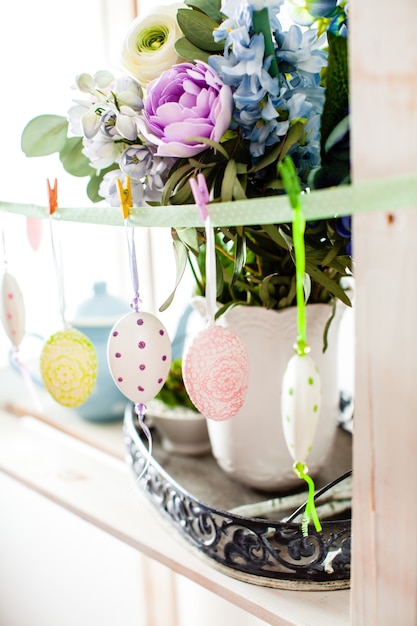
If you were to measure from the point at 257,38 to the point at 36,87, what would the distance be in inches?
29.2

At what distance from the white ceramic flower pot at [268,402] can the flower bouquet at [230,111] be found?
62mm

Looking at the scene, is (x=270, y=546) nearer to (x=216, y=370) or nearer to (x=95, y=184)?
(x=216, y=370)

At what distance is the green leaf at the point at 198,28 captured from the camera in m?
0.53

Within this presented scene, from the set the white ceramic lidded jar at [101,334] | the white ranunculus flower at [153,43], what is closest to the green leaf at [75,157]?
A: the white ranunculus flower at [153,43]

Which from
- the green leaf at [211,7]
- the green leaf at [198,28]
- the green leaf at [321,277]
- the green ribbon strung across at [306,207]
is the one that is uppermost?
the green leaf at [211,7]

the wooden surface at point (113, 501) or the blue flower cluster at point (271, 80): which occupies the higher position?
the blue flower cluster at point (271, 80)

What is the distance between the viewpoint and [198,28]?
0.53m

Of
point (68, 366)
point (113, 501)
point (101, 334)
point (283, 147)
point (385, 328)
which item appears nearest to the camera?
point (385, 328)

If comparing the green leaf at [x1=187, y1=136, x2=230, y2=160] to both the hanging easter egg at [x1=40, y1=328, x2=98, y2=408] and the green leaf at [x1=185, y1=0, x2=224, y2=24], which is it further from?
the hanging easter egg at [x1=40, y1=328, x2=98, y2=408]

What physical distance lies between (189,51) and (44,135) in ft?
0.68

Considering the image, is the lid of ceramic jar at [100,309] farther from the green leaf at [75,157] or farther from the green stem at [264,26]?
the green stem at [264,26]

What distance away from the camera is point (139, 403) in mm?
562

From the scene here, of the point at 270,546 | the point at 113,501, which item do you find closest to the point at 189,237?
the point at 270,546

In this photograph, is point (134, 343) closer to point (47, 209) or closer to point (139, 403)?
point (139, 403)
